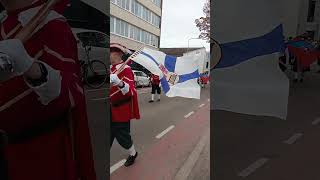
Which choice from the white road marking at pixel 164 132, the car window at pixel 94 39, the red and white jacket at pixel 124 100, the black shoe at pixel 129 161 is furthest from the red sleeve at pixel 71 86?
the white road marking at pixel 164 132

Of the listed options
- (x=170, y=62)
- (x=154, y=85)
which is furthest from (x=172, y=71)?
(x=154, y=85)

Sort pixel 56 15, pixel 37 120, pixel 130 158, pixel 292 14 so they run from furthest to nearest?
pixel 130 158, pixel 292 14, pixel 56 15, pixel 37 120

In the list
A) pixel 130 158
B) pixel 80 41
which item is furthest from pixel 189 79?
pixel 80 41

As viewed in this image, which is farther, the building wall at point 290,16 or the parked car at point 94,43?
the building wall at point 290,16

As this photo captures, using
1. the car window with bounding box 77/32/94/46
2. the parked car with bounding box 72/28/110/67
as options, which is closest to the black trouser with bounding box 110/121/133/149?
the parked car with bounding box 72/28/110/67

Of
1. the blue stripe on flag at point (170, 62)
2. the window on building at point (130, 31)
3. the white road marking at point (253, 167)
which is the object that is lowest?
the white road marking at point (253, 167)

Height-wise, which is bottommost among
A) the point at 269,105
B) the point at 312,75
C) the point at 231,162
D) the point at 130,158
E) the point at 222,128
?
the point at 130,158

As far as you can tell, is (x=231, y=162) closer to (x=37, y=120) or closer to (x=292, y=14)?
(x=292, y=14)

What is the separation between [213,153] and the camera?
9.61ft

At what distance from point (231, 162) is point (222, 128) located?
25 centimetres

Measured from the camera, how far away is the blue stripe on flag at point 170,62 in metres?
6.31

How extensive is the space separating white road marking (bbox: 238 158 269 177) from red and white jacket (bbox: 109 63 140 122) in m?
2.17

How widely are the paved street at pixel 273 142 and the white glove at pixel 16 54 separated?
172 cm

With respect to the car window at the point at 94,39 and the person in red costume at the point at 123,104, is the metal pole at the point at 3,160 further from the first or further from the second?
the person in red costume at the point at 123,104
